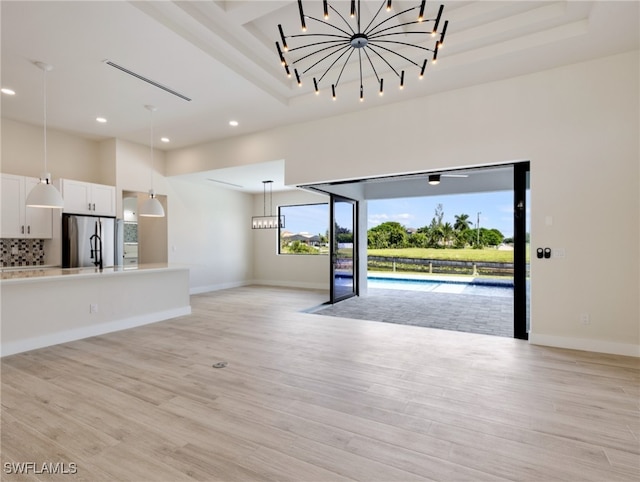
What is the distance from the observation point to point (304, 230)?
9734 millimetres

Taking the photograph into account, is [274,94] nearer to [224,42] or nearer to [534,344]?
[224,42]

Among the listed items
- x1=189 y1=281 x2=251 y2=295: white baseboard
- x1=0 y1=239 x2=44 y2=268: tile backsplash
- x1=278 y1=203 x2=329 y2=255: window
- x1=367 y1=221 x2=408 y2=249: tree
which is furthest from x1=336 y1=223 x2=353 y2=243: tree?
x1=367 y1=221 x2=408 y2=249: tree

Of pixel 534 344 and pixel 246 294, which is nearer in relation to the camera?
pixel 534 344

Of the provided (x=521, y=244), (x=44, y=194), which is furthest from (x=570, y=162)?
(x=44, y=194)

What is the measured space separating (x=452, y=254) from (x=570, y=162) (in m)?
10.1

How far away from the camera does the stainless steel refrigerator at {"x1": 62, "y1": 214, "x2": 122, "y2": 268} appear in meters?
5.68

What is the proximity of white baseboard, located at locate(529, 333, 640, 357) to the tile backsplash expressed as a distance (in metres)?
7.82

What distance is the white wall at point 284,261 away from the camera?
9.08 metres

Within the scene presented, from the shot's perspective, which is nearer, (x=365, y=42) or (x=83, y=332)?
(x=365, y=42)

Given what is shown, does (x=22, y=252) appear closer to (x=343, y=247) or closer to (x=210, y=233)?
(x=210, y=233)

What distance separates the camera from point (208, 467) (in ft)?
6.10

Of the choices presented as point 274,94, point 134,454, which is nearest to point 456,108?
point 274,94

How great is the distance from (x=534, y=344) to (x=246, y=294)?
5.93 meters

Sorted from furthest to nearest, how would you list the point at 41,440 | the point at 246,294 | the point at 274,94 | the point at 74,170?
the point at 246,294 → the point at 74,170 → the point at 274,94 → the point at 41,440
